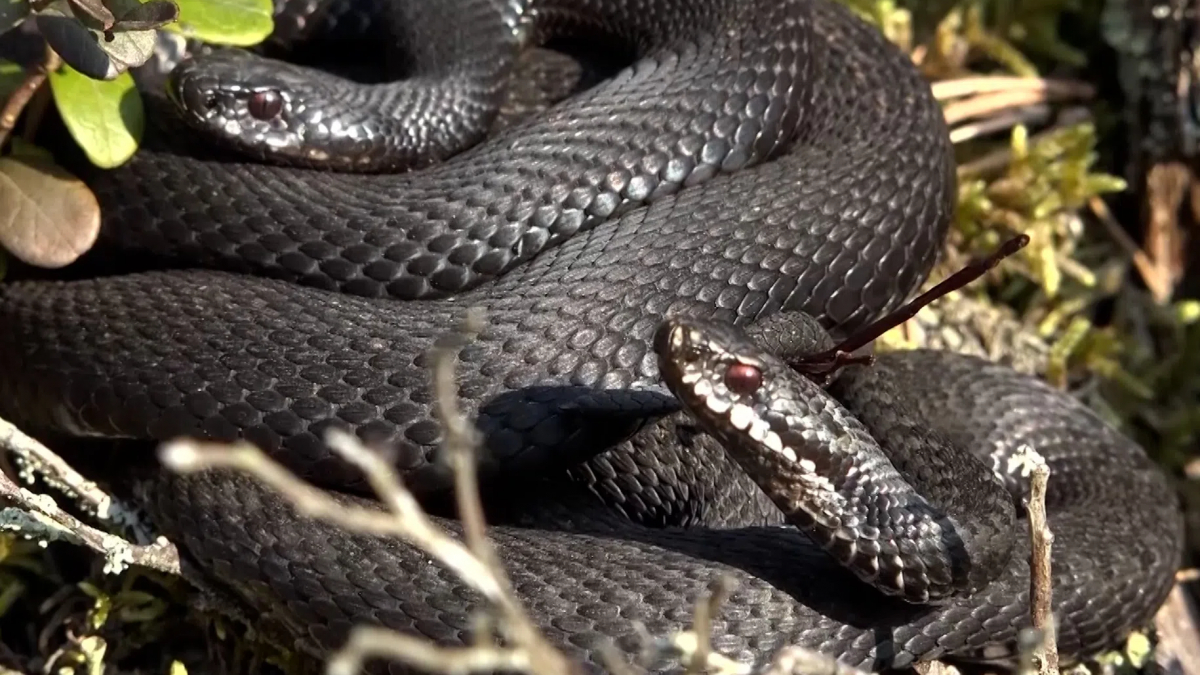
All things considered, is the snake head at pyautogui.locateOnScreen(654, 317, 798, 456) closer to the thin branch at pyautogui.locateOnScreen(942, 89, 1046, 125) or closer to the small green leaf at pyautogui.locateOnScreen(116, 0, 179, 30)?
the small green leaf at pyautogui.locateOnScreen(116, 0, 179, 30)

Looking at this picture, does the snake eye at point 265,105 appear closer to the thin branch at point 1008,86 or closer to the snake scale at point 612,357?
the snake scale at point 612,357

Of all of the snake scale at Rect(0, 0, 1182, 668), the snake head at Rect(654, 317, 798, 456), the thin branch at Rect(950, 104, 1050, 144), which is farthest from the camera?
the thin branch at Rect(950, 104, 1050, 144)

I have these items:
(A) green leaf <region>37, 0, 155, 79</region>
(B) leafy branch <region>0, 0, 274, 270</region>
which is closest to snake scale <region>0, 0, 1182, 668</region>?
(B) leafy branch <region>0, 0, 274, 270</region>

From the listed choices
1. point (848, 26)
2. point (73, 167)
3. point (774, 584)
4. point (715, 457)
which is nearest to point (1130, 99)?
point (848, 26)

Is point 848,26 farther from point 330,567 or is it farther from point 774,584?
point 330,567

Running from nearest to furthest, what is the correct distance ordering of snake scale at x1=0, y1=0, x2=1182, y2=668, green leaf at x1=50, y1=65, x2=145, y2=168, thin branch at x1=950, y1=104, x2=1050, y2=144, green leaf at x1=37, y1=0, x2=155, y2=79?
snake scale at x1=0, y1=0, x2=1182, y2=668, green leaf at x1=37, y1=0, x2=155, y2=79, green leaf at x1=50, y1=65, x2=145, y2=168, thin branch at x1=950, y1=104, x2=1050, y2=144

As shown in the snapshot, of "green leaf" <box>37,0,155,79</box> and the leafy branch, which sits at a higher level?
"green leaf" <box>37,0,155,79</box>
